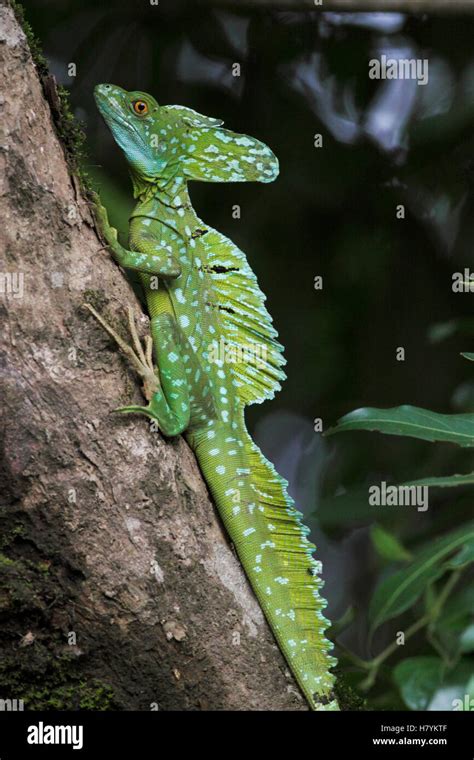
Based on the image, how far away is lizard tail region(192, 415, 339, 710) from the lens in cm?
231

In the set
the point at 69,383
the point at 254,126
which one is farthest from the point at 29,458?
the point at 254,126

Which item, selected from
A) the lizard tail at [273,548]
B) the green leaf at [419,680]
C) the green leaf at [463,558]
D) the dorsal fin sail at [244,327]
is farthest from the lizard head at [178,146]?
the green leaf at [419,680]

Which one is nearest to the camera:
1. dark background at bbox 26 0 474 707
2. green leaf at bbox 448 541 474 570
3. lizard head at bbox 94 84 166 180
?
green leaf at bbox 448 541 474 570

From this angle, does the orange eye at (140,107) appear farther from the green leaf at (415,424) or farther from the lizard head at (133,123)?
the green leaf at (415,424)

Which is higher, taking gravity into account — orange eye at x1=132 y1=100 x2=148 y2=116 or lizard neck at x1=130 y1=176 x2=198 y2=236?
orange eye at x1=132 y1=100 x2=148 y2=116

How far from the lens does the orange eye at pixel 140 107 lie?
256 centimetres

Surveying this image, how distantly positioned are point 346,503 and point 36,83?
1.94 metres

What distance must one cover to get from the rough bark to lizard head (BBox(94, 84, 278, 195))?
557 mm

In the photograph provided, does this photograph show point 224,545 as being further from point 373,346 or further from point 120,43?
point 120,43

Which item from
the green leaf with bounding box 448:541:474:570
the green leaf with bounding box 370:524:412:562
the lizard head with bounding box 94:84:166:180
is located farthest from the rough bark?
the green leaf with bounding box 370:524:412:562

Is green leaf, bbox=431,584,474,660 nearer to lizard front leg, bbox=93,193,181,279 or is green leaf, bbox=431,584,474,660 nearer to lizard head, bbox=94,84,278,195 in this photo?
lizard front leg, bbox=93,193,181,279

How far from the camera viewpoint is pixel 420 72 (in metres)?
3.90

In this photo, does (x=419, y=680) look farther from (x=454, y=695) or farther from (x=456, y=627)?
(x=456, y=627)

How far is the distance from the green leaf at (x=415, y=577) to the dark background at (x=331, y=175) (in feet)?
6.13
